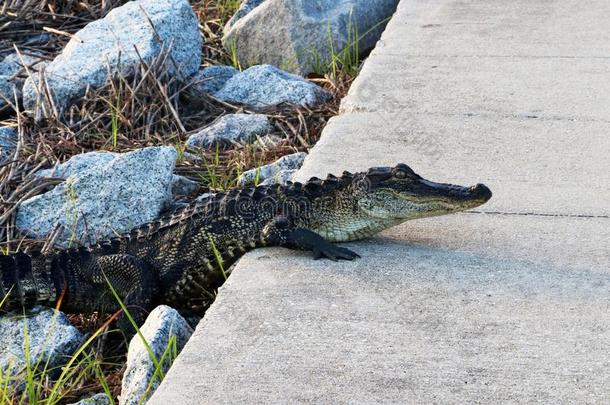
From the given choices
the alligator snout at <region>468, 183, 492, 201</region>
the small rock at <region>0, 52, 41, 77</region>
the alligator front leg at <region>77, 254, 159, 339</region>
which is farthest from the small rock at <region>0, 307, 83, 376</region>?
the small rock at <region>0, 52, 41, 77</region>

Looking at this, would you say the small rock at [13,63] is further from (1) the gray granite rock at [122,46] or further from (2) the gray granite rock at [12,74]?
(1) the gray granite rock at [122,46]

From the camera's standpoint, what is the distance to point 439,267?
13.8 ft

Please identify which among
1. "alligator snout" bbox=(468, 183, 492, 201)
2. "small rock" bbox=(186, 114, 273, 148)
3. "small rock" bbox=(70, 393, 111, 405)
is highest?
"alligator snout" bbox=(468, 183, 492, 201)

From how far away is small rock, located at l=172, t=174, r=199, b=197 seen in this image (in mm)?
5953

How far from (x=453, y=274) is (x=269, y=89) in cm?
335

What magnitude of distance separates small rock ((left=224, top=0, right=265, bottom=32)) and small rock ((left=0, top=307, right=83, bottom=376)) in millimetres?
4385

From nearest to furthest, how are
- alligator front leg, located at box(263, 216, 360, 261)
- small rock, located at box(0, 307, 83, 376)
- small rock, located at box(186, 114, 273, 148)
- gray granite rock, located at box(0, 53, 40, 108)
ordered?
small rock, located at box(0, 307, 83, 376) < alligator front leg, located at box(263, 216, 360, 261) < small rock, located at box(186, 114, 273, 148) < gray granite rock, located at box(0, 53, 40, 108)

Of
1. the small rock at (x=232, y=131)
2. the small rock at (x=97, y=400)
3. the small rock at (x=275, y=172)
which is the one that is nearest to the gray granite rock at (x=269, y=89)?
the small rock at (x=232, y=131)

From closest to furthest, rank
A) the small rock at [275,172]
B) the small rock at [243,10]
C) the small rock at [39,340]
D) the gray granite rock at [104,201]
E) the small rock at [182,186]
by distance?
the small rock at [39,340] → the gray granite rock at [104,201] → the small rock at [275,172] → the small rock at [182,186] → the small rock at [243,10]

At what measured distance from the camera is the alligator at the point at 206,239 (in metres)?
4.61

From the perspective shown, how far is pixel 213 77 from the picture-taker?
755 cm

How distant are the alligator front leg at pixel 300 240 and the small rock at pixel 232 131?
81.7 inches

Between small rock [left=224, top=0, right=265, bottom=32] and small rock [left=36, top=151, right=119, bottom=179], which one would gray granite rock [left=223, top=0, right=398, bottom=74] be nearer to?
small rock [left=224, top=0, right=265, bottom=32]

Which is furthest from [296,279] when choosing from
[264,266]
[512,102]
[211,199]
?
[512,102]
